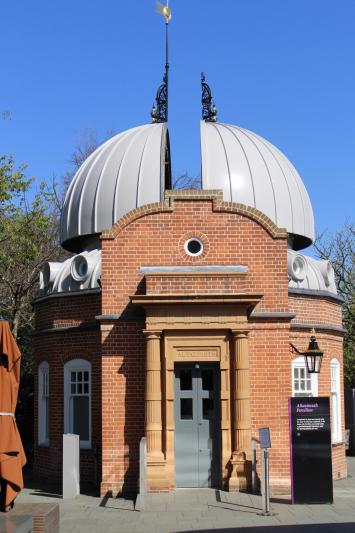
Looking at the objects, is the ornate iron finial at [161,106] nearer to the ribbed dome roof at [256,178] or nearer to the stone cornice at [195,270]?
the ribbed dome roof at [256,178]

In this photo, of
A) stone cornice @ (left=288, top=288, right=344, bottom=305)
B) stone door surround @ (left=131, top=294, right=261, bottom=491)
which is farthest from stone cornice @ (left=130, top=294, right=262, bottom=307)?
stone cornice @ (left=288, top=288, right=344, bottom=305)

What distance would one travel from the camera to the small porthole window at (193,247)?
15531 mm

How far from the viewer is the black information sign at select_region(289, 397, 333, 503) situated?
530 inches

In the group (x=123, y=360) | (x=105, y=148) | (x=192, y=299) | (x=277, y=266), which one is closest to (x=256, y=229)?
(x=277, y=266)

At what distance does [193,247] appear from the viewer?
1562cm

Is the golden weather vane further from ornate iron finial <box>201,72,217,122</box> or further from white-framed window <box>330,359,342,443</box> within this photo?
white-framed window <box>330,359,342,443</box>

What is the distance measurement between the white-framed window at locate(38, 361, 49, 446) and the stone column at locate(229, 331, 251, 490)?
19.6ft

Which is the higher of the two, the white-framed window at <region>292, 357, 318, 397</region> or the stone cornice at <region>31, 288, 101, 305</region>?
the stone cornice at <region>31, 288, 101, 305</region>

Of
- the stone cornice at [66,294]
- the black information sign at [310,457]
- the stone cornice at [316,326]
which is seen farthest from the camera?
the stone cornice at [316,326]

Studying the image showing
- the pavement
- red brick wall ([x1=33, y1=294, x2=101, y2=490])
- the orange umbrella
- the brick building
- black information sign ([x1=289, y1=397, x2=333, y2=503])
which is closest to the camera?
the orange umbrella

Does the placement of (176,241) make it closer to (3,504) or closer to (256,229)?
(256,229)

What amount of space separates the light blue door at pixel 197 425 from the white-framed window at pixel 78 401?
3.08m

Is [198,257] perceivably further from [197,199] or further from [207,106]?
[207,106]

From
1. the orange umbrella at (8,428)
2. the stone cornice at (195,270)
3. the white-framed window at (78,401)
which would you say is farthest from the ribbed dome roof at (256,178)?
the orange umbrella at (8,428)
